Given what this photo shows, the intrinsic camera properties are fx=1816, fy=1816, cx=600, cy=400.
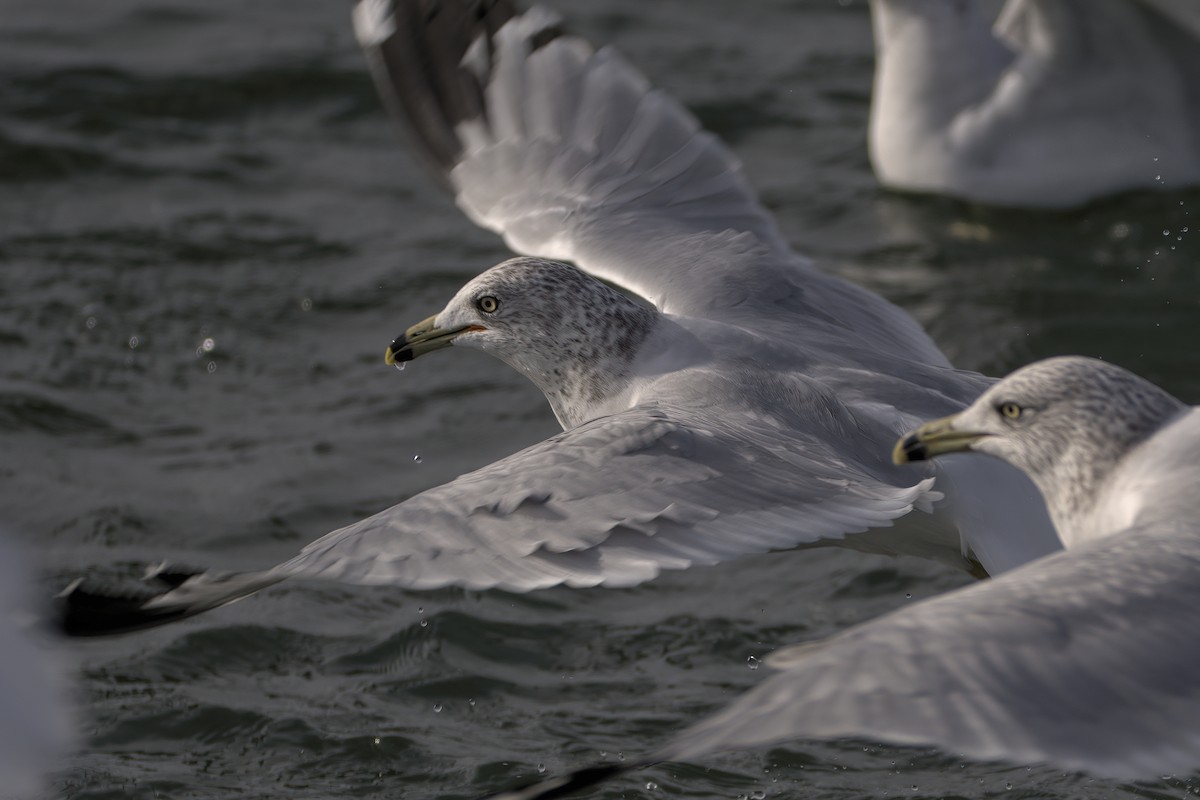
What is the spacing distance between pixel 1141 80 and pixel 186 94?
5.31 metres

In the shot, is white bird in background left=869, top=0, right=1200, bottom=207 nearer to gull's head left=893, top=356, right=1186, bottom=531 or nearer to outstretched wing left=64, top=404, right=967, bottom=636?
outstretched wing left=64, top=404, right=967, bottom=636

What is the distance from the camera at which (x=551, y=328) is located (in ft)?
17.6

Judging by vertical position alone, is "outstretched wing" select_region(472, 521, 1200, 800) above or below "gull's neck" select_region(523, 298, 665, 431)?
above

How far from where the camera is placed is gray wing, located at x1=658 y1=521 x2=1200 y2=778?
10.1 ft

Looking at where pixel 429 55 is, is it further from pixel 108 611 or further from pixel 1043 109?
pixel 1043 109

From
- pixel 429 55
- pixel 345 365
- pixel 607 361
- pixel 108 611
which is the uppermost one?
pixel 429 55

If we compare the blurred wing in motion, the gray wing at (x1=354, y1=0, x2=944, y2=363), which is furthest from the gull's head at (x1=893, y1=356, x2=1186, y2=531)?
the blurred wing in motion

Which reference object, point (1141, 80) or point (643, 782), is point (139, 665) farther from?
point (1141, 80)

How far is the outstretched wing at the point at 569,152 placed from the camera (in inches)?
235

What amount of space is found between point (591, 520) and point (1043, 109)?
5.65m

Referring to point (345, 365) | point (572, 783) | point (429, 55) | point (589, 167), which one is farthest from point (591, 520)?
point (345, 365)

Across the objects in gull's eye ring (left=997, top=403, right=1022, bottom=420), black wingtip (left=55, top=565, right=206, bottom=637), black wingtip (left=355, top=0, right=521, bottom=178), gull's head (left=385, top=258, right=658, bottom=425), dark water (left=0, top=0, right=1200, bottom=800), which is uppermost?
gull's eye ring (left=997, top=403, right=1022, bottom=420)

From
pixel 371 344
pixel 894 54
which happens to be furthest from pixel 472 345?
pixel 894 54

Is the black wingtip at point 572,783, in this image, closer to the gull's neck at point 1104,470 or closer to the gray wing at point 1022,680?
the gray wing at point 1022,680
